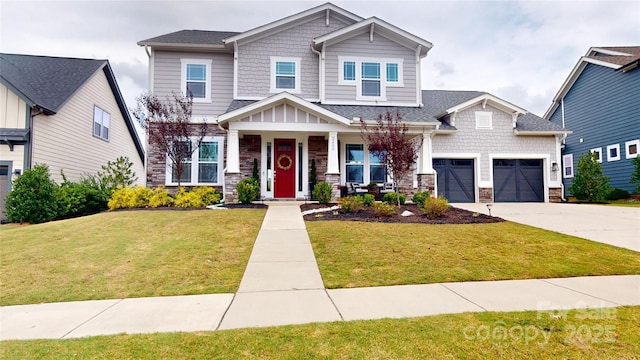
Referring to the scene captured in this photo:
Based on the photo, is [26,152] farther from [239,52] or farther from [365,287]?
[365,287]

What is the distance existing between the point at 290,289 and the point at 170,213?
20.9ft

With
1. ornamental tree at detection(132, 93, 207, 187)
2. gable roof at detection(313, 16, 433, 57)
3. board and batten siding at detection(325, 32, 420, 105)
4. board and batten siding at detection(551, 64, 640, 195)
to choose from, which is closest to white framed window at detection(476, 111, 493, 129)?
board and batten siding at detection(325, 32, 420, 105)

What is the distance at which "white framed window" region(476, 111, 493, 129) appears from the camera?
15273 millimetres

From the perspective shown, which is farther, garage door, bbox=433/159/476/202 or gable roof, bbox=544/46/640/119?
gable roof, bbox=544/46/640/119

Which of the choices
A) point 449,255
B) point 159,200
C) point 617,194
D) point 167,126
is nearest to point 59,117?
point 167,126

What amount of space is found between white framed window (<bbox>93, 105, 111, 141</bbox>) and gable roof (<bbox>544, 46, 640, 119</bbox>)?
2682cm

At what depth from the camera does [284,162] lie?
13797mm

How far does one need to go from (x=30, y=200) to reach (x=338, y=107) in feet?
37.3

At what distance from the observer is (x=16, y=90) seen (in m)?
10.8

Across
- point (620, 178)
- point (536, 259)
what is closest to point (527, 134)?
point (620, 178)

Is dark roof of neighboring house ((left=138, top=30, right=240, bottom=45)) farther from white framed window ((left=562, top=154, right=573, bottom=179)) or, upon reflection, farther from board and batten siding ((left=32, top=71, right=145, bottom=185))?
white framed window ((left=562, top=154, right=573, bottom=179))

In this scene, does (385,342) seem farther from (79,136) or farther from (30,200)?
(79,136)

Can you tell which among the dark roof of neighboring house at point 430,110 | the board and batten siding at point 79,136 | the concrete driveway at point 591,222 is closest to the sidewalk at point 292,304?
the concrete driveway at point 591,222

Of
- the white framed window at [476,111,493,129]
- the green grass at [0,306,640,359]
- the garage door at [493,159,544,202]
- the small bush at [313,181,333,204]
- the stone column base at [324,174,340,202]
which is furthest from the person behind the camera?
the garage door at [493,159,544,202]
